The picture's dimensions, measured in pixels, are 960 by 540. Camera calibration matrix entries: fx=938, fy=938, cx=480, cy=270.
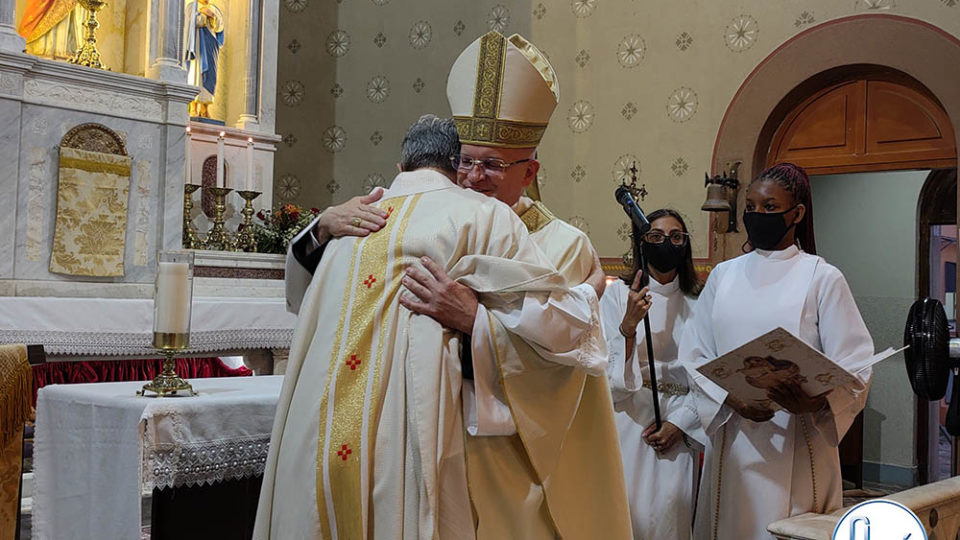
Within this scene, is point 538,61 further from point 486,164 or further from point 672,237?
point 672,237

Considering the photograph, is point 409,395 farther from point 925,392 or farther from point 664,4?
point 664,4

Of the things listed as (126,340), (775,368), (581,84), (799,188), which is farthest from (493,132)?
(581,84)

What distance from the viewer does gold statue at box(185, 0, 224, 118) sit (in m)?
6.58

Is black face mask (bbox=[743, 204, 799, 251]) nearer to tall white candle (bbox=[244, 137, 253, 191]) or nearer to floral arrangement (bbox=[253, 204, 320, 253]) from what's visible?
floral arrangement (bbox=[253, 204, 320, 253])

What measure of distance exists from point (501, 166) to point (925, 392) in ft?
5.46

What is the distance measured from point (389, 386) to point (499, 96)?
0.65m

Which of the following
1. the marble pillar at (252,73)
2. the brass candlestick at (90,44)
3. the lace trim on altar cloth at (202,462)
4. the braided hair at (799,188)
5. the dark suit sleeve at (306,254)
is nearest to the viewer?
the dark suit sleeve at (306,254)

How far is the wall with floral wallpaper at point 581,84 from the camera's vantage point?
21.5 ft

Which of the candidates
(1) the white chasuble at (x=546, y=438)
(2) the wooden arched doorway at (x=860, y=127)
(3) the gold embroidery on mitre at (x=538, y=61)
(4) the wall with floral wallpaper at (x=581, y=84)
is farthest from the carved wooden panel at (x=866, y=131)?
(1) the white chasuble at (x=546, y=438)

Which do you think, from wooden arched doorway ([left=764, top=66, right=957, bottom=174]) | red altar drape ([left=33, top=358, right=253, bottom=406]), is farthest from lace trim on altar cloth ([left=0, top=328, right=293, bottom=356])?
wooden arched doorway ([left=764, top=66, right=957, bottom=174])

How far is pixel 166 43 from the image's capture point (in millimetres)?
→ 6035

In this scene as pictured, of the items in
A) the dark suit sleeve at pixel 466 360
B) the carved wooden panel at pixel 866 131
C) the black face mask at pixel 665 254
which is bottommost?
the dark suit sleeve at pixel 466 360

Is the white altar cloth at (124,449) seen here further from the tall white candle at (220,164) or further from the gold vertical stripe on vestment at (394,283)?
the tall white candle at (220,164)

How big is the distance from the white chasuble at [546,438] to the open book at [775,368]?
28.5 inches
